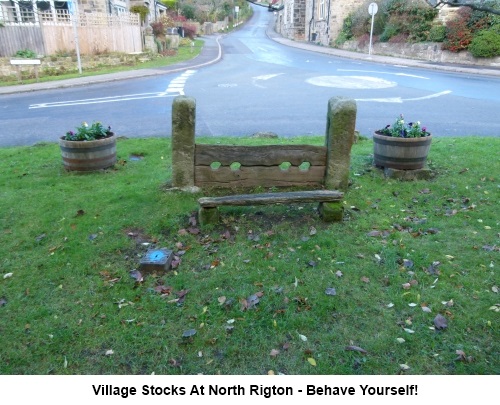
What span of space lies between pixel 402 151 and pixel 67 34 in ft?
71.4

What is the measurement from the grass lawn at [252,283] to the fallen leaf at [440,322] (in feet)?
0.12

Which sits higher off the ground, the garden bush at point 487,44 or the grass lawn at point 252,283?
the garden bush at point 487,44

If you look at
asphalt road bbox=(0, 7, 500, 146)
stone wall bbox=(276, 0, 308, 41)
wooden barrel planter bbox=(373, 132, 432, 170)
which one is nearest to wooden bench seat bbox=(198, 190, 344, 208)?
wooden barrel planter bbox=(373, 132, 432, 170)

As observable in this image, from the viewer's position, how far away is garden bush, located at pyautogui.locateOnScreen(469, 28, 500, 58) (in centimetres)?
2245

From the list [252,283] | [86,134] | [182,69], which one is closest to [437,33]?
[182,69]

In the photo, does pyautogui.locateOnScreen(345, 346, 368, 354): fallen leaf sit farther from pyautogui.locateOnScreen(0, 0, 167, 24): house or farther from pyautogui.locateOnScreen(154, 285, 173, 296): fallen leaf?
pyautogui.locateOnScreen(0, 0, 167, 24): house

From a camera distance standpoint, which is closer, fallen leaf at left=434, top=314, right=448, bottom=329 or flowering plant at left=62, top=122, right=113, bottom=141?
fallen leaf at left=434, top=314, right=448, bottom=329

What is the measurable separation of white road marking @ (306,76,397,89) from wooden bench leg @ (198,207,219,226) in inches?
473

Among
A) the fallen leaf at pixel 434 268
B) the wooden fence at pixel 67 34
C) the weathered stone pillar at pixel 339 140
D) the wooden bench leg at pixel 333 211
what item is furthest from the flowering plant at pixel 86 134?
the wooden fence at pixel 67 34

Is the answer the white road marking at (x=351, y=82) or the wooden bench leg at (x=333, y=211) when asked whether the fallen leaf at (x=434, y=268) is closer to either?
the wooden bench leg at (x=333, y=211)

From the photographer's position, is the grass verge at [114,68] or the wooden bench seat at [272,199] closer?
the wooden bench seat at [272,199]

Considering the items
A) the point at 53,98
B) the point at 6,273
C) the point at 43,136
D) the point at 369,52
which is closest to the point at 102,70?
the point at 53,98

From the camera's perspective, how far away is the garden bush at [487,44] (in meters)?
22.5

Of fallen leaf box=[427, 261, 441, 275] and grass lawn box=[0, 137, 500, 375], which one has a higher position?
fallen leaf box=[427, 261, 441, 275]
